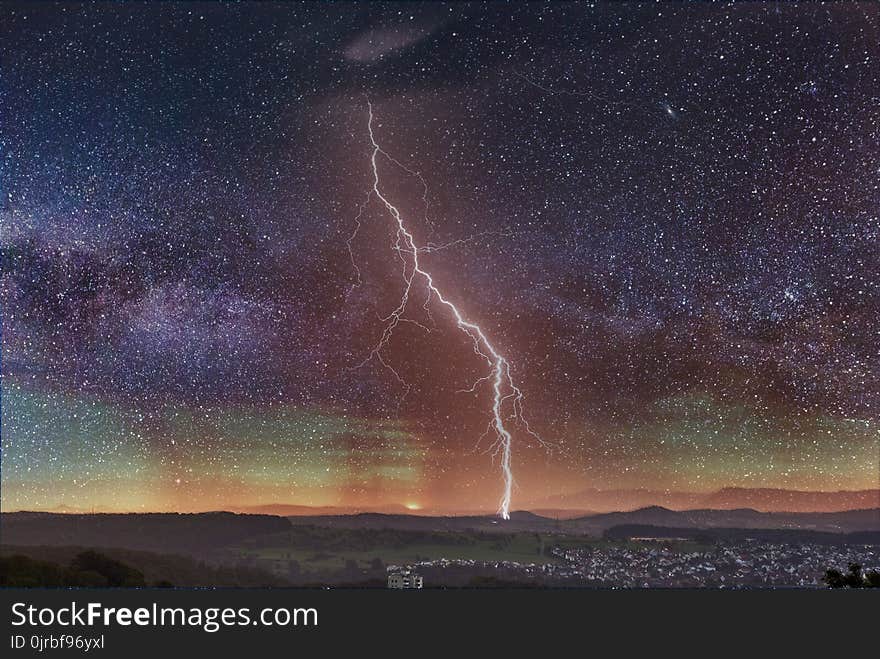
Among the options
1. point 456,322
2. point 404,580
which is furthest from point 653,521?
point 456,322

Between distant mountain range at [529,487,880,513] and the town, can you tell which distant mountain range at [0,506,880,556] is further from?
the town

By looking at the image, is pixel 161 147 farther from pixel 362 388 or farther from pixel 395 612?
pixel 395 612

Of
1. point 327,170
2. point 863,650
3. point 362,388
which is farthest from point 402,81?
point 863,650

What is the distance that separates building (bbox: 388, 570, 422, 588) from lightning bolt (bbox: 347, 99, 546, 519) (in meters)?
1.12

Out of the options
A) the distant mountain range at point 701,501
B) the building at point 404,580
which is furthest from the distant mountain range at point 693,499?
the building at point 404,580

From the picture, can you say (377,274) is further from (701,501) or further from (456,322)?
(701,501)

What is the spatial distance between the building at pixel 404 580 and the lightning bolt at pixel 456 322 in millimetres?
1119

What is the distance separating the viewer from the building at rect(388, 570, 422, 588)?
5816mm

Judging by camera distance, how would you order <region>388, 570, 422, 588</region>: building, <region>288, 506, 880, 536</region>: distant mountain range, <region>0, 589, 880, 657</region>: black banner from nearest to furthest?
<region>0, 589, 880, 657</region>: black banner < <region>388, 570, 422, 588</region>: building < <region>288, 506, 880, 536</region>: distant mountain range

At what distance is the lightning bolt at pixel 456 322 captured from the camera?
622 cm

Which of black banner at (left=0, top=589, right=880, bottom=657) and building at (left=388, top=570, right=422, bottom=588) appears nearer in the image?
black banner at (left=0, top=589, right=880, bottom=657)

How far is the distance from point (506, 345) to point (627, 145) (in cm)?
186

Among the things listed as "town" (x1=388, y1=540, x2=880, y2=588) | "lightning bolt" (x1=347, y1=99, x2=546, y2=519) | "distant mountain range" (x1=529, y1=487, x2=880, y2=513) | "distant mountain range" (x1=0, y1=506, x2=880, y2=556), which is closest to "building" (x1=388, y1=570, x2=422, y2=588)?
"town" (x1=388, y1=540, x2=880, y2=588)

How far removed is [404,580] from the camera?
588 cm
